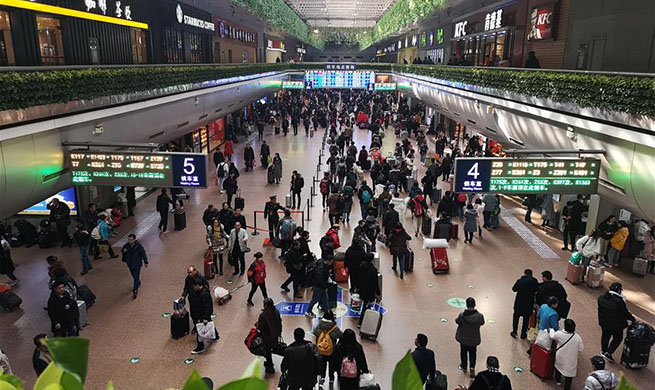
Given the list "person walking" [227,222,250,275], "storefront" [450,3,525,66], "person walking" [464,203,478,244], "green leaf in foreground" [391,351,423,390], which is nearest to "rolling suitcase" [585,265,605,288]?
"person walking" [464,203,478,244]

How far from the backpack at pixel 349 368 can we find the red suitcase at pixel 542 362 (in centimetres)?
326

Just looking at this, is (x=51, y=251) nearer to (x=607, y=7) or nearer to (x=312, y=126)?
(x=607, y=7)

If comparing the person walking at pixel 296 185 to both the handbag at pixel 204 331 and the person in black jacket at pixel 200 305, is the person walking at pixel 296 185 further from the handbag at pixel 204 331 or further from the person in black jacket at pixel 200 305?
the handbag at pixel 204 331

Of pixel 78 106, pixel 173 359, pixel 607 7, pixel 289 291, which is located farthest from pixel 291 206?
pixel 607 7

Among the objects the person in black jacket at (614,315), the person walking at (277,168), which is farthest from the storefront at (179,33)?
the person in black jacket at (614,315)

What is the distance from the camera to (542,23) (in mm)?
18547

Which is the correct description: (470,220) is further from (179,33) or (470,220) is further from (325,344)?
(179,33)

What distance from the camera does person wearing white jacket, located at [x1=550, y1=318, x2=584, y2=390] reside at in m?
7.60

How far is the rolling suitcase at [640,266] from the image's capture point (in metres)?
12.2

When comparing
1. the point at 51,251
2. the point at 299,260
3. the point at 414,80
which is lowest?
the point at 51,251

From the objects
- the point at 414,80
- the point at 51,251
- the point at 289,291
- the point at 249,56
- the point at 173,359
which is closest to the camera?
the point at 173,359

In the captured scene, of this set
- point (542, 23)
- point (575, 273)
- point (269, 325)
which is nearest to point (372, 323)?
point (269, 325)

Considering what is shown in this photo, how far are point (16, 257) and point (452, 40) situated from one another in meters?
28.2

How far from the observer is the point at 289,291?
11250 millimetres
